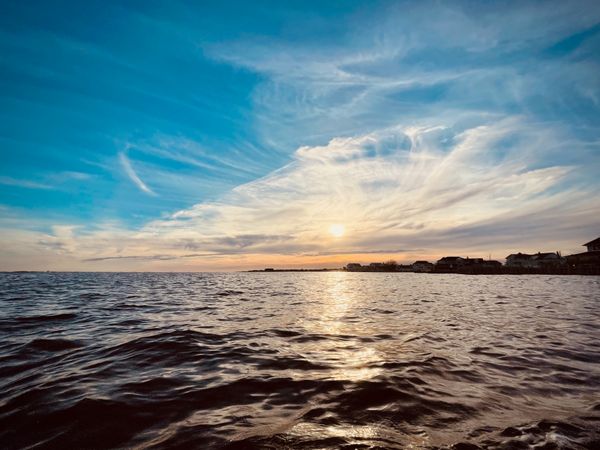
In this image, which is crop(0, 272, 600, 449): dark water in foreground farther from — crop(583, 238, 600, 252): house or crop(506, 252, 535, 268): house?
crop(506, 252, 535, 268): house

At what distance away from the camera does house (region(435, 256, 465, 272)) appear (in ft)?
396

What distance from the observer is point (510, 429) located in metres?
4.33

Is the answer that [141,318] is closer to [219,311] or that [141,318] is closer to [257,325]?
[219,311]

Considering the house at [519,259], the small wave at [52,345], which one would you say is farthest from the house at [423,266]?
the small wave at [52,345]

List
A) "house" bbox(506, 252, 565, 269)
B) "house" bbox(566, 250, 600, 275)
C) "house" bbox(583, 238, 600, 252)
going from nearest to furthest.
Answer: "house" bbox(566, 250, 600, 275)
"house" bbox(583, 238, 600, 252)
"house" bbox(506, 252, 565, 269)

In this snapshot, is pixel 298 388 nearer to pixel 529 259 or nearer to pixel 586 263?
pixel 586 263

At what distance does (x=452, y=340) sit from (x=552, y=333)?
433 cm

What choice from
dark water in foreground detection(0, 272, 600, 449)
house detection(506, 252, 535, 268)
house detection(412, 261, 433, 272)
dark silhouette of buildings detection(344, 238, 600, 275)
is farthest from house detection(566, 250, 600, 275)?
dark water in foreground detection(0, 272, 600, 449)

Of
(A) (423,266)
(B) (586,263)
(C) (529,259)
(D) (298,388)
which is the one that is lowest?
(D) (298,388)

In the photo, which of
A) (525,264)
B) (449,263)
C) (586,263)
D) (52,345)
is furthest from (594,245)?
(52,345)

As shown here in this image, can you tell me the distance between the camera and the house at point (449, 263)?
121 meters

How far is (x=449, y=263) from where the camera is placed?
408 ft

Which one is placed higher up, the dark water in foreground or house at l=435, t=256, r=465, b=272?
house at l=435, t=256, r=465, b=272

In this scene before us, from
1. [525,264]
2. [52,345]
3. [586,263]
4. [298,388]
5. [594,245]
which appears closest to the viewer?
[298,388]
